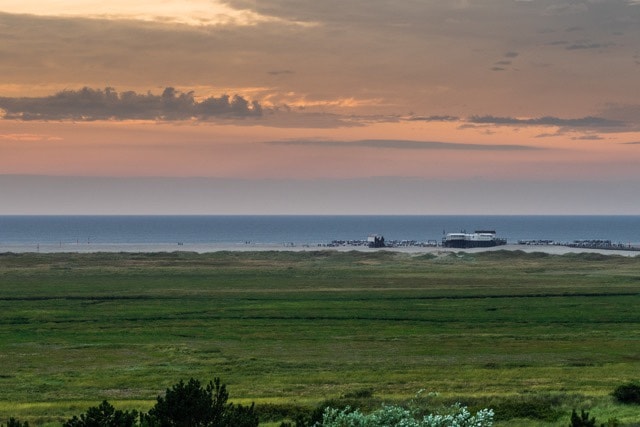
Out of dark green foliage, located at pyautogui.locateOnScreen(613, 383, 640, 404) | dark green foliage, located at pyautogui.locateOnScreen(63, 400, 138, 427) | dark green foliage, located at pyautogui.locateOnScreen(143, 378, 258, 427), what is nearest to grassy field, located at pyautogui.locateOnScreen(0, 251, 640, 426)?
dark green foliage, located at pyautogui.locateOnScreen(613, 383, 640, 404)

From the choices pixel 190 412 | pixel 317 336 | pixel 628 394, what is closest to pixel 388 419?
pixel 190 412

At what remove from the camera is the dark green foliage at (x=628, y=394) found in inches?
1681

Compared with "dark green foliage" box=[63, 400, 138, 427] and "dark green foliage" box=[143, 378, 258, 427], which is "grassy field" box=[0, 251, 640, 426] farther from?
"dark green foliage" box=[143, 378, 258, 427]

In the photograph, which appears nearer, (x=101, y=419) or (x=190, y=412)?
(x=101, y=419)

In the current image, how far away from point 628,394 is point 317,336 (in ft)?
108

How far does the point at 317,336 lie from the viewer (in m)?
72.3

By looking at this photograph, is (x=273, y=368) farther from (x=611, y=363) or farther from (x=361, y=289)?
(x=361, y=289)

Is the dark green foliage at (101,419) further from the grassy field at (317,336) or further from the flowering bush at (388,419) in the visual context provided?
the grassy field at (317,336)

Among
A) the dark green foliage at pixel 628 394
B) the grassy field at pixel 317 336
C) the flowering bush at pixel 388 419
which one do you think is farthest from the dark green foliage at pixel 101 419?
the dark green foliage at pixel 628 394

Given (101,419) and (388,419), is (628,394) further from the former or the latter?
(101,419)

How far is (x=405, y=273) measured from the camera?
476 feet

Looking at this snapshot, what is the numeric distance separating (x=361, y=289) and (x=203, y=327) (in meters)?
39.7

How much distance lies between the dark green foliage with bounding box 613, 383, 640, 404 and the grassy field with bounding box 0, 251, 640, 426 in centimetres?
54

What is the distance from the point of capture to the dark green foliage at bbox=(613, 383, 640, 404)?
4269 centimetres
